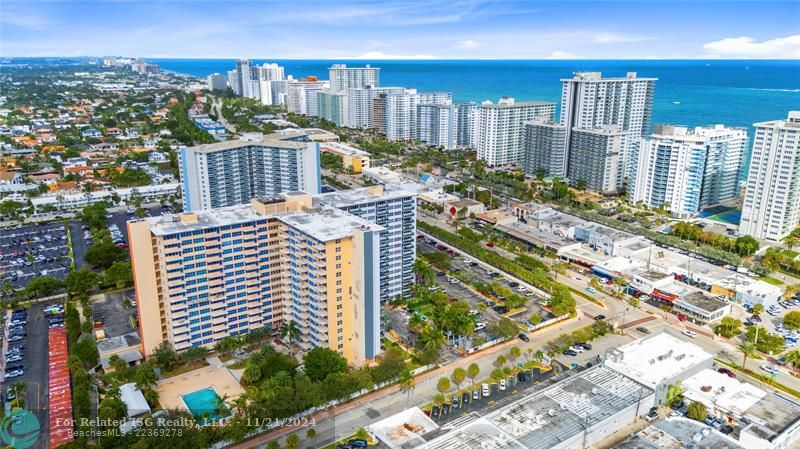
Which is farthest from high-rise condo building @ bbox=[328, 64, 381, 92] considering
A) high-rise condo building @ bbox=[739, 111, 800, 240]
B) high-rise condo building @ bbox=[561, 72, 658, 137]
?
high-rise condo building @ bbox=[739, 111, 800, 240]

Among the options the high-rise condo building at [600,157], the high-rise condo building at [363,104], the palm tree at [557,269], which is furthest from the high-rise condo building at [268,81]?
the palm tree at [557,269]

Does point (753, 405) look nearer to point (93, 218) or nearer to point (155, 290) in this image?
point (155, 290)

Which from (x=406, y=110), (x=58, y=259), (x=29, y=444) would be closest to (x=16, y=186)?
(x=58, y=259)

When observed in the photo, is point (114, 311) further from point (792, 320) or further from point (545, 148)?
point (545, 148)

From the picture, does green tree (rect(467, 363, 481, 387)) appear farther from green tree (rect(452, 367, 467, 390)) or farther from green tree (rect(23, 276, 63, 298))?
green tree (rect(23, 276, 63, 298))

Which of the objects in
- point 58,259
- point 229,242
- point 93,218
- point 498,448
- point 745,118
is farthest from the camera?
point 745,118
